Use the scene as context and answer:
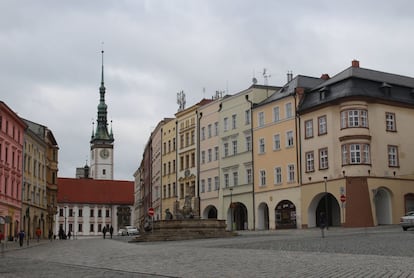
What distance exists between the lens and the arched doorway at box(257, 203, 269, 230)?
2490 inches

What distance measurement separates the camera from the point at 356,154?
51.9 meters

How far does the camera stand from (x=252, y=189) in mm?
64562

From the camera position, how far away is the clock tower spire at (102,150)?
172 metres

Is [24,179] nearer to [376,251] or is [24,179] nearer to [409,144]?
[409,144]

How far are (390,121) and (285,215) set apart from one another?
1246 centimetres

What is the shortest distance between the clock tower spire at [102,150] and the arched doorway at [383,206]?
125348 mm

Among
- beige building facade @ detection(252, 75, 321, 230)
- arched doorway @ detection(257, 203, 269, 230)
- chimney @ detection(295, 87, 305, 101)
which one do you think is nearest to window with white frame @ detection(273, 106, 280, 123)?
beige building facade @ detection(252, 75, 321, 230)

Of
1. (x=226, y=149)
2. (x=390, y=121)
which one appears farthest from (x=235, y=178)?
(x=390, y=121)

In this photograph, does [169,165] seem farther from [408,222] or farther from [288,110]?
[408,222]

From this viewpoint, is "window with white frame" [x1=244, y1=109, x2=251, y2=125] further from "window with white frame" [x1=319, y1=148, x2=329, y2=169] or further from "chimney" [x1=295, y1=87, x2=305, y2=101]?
"window with white frame" [x1=319, y1=148, x2=329, y2=169]

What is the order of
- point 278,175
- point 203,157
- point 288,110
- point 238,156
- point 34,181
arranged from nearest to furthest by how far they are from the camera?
point 288,110
point 278,175
point 238,156
point 203,157
point 34,181

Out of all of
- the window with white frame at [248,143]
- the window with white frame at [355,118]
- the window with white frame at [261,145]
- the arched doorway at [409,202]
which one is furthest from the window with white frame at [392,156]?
the window with white frame at [248,143]

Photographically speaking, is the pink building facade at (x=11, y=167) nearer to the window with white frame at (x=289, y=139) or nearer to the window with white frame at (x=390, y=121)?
the window with white frame at (x=289, y=139)

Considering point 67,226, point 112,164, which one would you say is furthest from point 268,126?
point 112,164
